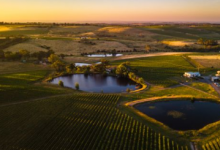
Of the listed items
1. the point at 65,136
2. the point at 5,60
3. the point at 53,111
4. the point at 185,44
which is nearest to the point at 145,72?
the point at 53,111

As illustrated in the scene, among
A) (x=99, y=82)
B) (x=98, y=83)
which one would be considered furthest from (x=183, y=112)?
(x=99, y=82)

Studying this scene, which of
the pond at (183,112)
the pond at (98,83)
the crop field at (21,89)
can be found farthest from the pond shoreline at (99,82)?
the pond at (183,112)

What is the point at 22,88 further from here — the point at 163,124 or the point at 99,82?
the point at 163,124

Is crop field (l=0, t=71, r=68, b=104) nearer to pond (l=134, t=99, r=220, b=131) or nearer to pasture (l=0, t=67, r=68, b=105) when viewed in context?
pasture (l=0, t=67, r=68, b=105)

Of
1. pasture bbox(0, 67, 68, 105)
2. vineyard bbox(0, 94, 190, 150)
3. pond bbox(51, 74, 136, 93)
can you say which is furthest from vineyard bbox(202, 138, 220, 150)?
pasture bbox(0, 67, 68, 105)

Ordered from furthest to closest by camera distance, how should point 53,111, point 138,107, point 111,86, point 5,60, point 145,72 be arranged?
1. point 5,60
2. point 145,72
3. point 111,86
4. point 138,107
5. point 53,111

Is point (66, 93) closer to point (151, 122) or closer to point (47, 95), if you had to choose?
point (47, 95)
